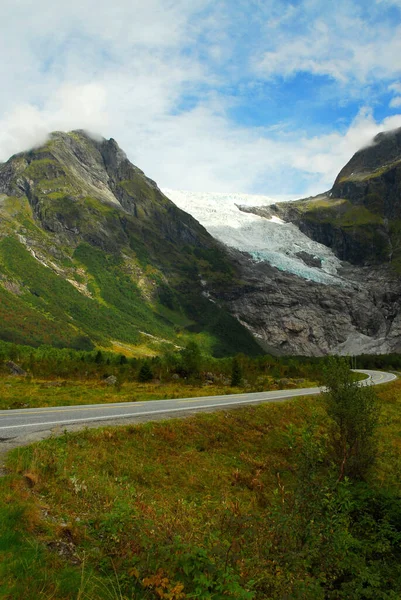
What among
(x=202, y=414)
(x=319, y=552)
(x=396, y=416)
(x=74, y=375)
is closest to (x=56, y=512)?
(x=319, y=552)

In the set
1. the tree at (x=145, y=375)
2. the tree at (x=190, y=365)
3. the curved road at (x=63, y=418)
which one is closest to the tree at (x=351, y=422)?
the curved road at (x=63, y=418)

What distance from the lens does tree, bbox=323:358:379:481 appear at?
17281mm

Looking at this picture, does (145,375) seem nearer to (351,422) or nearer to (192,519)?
(351,422)

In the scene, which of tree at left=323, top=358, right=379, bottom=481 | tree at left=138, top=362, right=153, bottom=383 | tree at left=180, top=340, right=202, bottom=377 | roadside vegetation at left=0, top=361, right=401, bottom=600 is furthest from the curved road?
tree at left=180, top=340, right=202, bottom=377

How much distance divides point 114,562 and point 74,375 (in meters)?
41.1

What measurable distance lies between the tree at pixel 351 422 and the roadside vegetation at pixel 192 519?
6 cm

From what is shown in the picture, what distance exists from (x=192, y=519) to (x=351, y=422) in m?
11.7

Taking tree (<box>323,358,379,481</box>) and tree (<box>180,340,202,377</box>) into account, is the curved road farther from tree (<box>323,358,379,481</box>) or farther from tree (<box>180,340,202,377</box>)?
tree (<box>180,340,202,377</box>)

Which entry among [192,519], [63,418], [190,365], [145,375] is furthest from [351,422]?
[190,365]

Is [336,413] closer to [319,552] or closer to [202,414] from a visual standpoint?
[202,414]

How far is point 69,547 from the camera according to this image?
6.59 m

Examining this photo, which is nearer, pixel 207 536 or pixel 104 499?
pixel 207 536

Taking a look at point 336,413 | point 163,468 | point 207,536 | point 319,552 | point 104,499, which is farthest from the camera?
point 336,413

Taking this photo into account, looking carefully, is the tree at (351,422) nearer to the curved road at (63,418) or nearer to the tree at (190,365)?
the curved road at (63,418)
